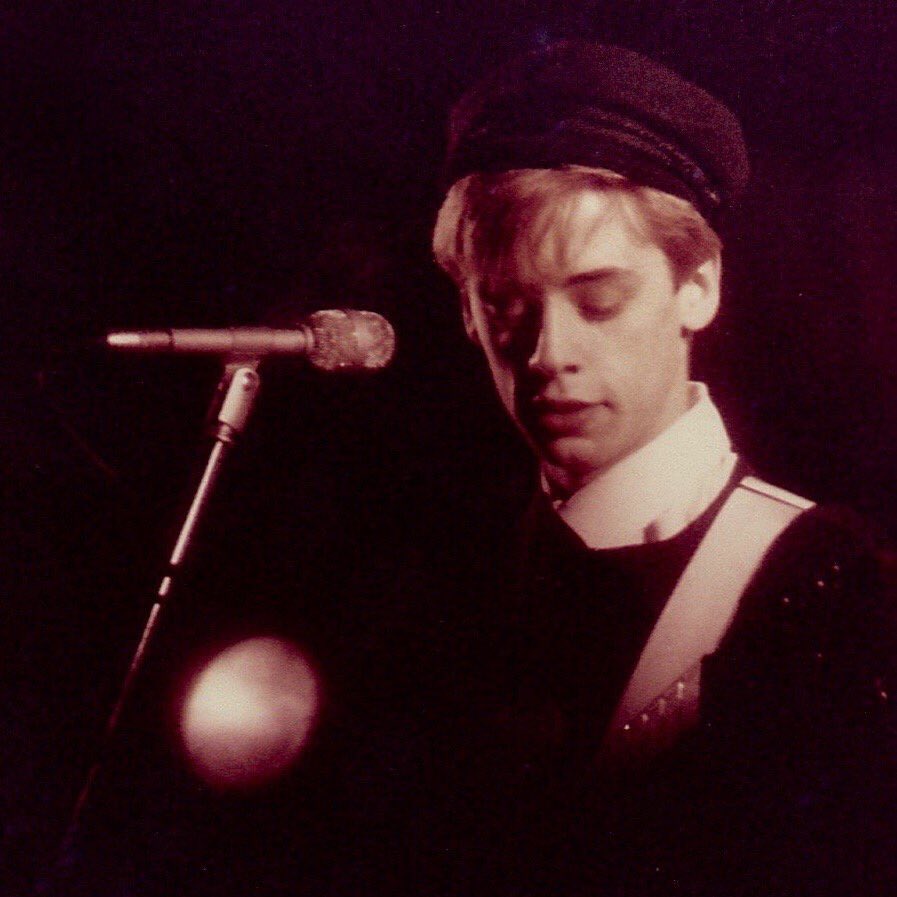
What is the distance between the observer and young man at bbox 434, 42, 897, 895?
4.43ft

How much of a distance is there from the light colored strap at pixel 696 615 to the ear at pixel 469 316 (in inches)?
23.3

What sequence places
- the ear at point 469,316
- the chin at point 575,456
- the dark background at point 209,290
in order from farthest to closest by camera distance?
the dark background at point 209,290, the ear at point 469,316, the chin at point 575,456

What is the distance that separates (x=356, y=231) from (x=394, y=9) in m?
0.48

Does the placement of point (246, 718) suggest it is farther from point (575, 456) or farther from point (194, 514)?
point (575, 456)

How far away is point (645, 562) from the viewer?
156 centimetres

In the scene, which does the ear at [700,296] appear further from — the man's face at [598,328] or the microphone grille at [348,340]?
the microphone grille at [348,340]

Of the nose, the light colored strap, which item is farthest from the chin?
the light colored strap

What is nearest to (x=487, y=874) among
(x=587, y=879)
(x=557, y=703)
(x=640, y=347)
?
(x=587, y=879)

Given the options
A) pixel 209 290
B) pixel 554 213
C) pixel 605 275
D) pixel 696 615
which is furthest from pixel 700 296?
pixel 209 290

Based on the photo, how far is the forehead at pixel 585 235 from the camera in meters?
1.56

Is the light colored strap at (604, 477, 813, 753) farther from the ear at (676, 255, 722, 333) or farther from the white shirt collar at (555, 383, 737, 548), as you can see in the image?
the ear at (676, 255, 722, 333)

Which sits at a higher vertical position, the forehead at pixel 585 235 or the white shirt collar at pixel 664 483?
the forehead at pixel 585 235

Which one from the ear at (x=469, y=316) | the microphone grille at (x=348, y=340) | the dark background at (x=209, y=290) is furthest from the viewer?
the dark background at (x=209, y=290)

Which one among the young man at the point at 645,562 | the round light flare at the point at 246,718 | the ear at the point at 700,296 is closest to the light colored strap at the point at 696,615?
the young man at the point at 645,562
